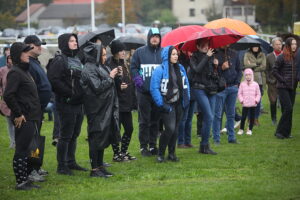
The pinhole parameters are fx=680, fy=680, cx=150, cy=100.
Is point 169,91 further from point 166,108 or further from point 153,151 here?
point 153,151

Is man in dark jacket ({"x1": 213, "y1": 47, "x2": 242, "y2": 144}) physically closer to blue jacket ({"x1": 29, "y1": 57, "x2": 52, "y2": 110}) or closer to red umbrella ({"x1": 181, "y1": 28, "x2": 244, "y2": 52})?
red umbrella ({"x1": 181, "y1": 28, "x2": 244, "y2": 52})

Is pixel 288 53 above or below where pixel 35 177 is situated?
above

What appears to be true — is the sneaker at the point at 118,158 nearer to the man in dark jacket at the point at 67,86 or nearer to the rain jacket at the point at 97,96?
the man in dark jacket at the point at 67,86

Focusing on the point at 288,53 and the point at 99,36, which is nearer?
the point at 99,36

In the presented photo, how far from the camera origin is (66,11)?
14375 centimetres

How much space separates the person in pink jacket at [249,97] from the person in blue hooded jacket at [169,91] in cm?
416

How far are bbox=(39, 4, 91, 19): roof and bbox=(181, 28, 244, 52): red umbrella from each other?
4795 inches

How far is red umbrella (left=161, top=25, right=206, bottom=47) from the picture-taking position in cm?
1338

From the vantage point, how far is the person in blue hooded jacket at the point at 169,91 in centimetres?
1155

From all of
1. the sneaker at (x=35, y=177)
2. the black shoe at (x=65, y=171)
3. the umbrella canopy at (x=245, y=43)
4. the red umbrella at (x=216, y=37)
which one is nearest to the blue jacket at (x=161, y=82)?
the red umbrella at (x=216, y=37)

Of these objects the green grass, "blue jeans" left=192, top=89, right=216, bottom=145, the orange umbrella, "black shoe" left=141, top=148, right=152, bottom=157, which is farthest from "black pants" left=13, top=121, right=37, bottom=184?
the orange umbrella

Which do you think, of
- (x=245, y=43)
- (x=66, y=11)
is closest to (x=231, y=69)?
(x=245, y=43)

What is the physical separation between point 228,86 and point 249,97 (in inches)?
73.0

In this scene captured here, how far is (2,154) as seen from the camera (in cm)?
1378
